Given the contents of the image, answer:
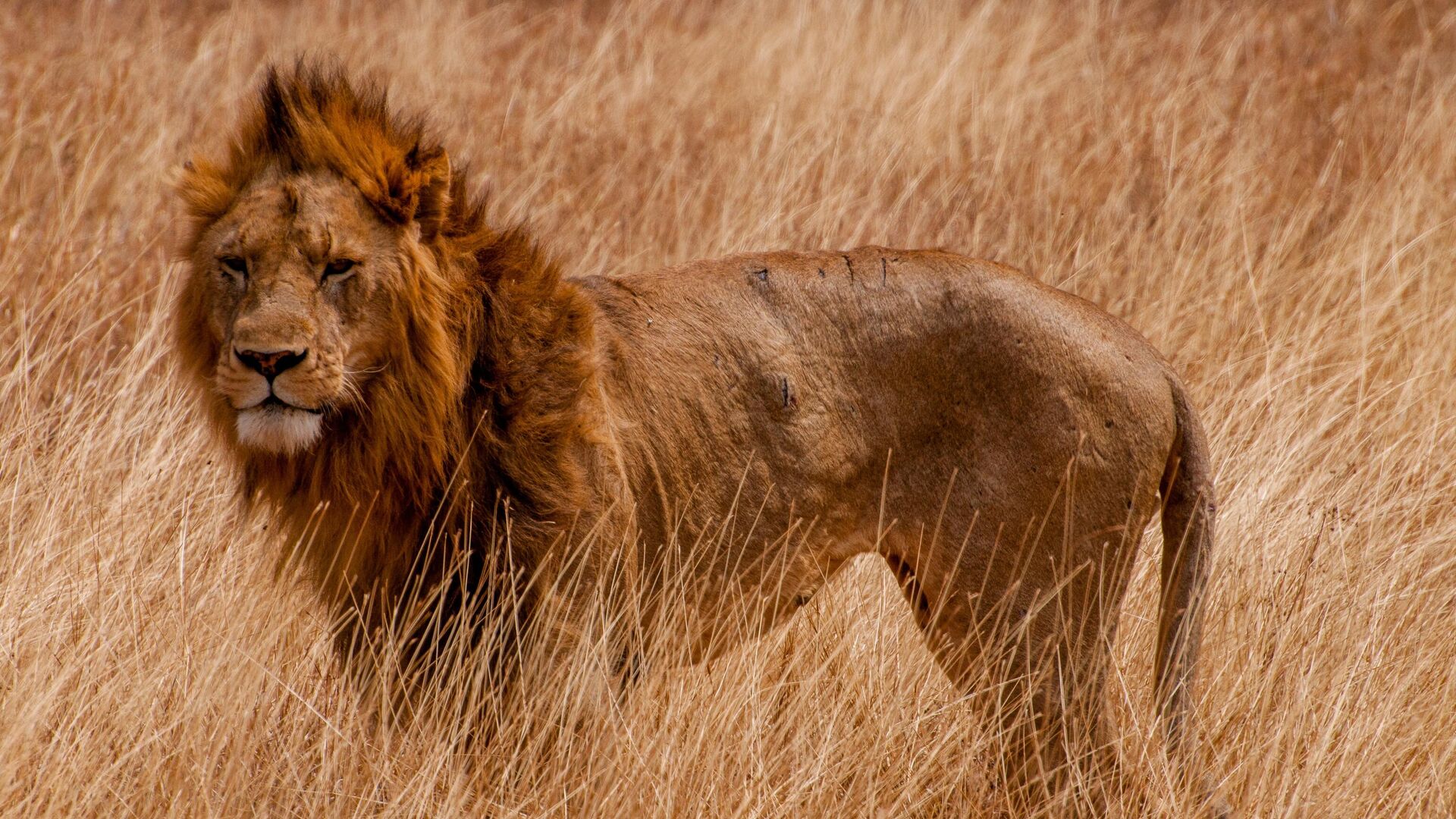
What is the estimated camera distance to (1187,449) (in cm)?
361

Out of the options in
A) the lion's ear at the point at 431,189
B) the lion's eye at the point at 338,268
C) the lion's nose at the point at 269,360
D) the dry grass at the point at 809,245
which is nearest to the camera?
the lion's nose at the point at 269,360

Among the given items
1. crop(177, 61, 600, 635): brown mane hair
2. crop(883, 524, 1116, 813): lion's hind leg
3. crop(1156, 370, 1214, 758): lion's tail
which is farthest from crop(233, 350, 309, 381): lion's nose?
crop(1156, 370, 1214, 758): lion's tail

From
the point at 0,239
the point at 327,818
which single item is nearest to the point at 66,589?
the point at 327,818

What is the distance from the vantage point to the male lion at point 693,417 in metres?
3.22

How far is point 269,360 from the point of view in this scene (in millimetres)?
3000

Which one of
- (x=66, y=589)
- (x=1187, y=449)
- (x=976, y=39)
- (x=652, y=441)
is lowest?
(x=66, y=589)

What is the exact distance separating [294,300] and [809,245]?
401 centimetres

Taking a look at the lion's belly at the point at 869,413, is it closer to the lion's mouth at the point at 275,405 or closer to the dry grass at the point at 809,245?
the dry grass at the point at 809,245

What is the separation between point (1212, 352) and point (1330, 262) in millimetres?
1012

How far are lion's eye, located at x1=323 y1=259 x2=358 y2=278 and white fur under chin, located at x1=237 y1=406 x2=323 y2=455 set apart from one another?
30 cm

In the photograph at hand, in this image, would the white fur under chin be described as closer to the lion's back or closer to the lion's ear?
the lion's ear

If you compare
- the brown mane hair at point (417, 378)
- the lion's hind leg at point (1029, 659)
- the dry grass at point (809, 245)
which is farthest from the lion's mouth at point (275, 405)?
the lion's hind leg at point (1029, 659)

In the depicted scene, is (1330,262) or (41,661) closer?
(41,661)

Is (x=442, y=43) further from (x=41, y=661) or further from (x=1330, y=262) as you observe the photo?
(x=41, y=661)
